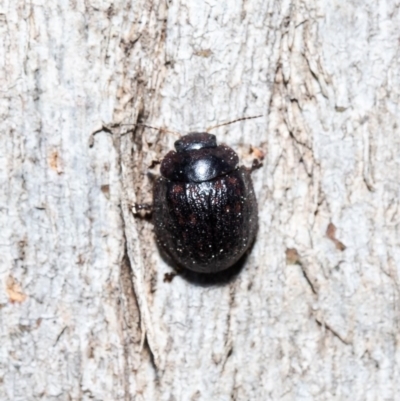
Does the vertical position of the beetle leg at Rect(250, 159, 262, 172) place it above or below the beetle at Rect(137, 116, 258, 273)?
above

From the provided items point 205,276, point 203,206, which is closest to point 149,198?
point 203,206

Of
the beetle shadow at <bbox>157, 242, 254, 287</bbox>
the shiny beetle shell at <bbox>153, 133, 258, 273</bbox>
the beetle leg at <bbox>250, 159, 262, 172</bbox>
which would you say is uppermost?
the beetle leg at <bbox>250, 159, 262, 172</bbox>

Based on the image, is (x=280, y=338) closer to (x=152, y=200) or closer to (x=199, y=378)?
(x=199, y=378)

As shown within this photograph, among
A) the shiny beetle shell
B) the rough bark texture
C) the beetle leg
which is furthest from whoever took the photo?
the beetle leg

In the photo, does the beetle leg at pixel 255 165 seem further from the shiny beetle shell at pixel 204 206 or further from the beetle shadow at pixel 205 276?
the beetle shadow at pixel 205 276

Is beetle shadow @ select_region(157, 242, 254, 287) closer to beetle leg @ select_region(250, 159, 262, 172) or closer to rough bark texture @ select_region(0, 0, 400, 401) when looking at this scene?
rough bark texture @ select_region(0, 0, 400, 401)

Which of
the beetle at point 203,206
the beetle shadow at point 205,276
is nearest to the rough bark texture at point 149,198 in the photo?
the beetle shadow at point 205,276

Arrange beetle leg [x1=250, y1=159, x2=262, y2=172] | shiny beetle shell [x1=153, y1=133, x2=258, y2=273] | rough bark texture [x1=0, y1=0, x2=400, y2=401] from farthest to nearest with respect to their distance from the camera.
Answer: beetle leg [x1=250, y1=159, x2=262, y2=172], rough bark texture [x1=0, y1=0, x2=400, y2=401], shiny beetle shell [x1=153, y1=133, x2=258, y2=273]

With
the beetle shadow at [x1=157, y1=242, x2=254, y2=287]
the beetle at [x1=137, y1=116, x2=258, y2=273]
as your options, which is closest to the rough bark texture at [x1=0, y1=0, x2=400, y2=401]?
the beetle shadow at [x1=157, y1=242, x2=254, y2=287]

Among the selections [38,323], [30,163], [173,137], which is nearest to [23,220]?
[30,163]
